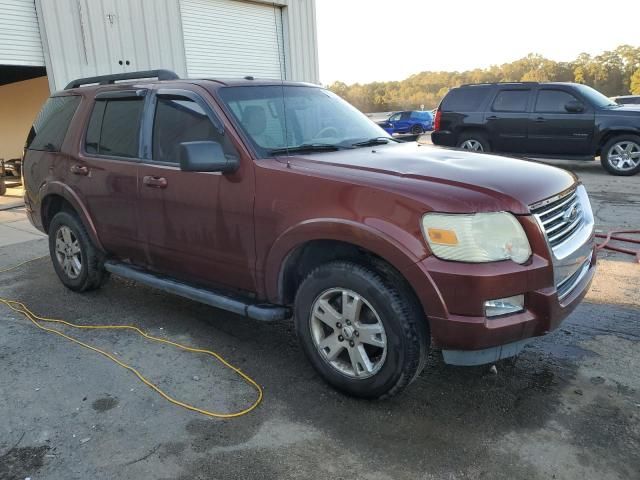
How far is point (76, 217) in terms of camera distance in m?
4.88

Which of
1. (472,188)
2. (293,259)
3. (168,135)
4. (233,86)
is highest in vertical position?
(233,86)

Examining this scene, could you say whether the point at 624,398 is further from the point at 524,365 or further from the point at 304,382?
the point at 304,382

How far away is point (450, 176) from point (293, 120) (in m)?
1.37

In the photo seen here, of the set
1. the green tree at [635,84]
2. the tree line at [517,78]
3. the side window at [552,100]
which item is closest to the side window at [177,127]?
the side window at [552,100]

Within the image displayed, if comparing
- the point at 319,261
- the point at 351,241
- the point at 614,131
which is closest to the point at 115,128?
the point at 319,261

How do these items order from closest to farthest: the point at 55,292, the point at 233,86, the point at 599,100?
the point at 233,86
the point at 55,292
the point at 599,100

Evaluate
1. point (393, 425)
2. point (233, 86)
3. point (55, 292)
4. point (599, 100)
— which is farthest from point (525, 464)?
point (599, 100)

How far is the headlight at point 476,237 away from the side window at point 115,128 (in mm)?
2554

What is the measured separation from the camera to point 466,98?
40.6 feet

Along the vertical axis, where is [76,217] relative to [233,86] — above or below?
below

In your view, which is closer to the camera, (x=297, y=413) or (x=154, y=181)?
(x=297, y=413)

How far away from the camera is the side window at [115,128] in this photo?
421cm

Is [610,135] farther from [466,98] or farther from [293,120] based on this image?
[293,120]

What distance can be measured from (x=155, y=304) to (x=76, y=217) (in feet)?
3.53
